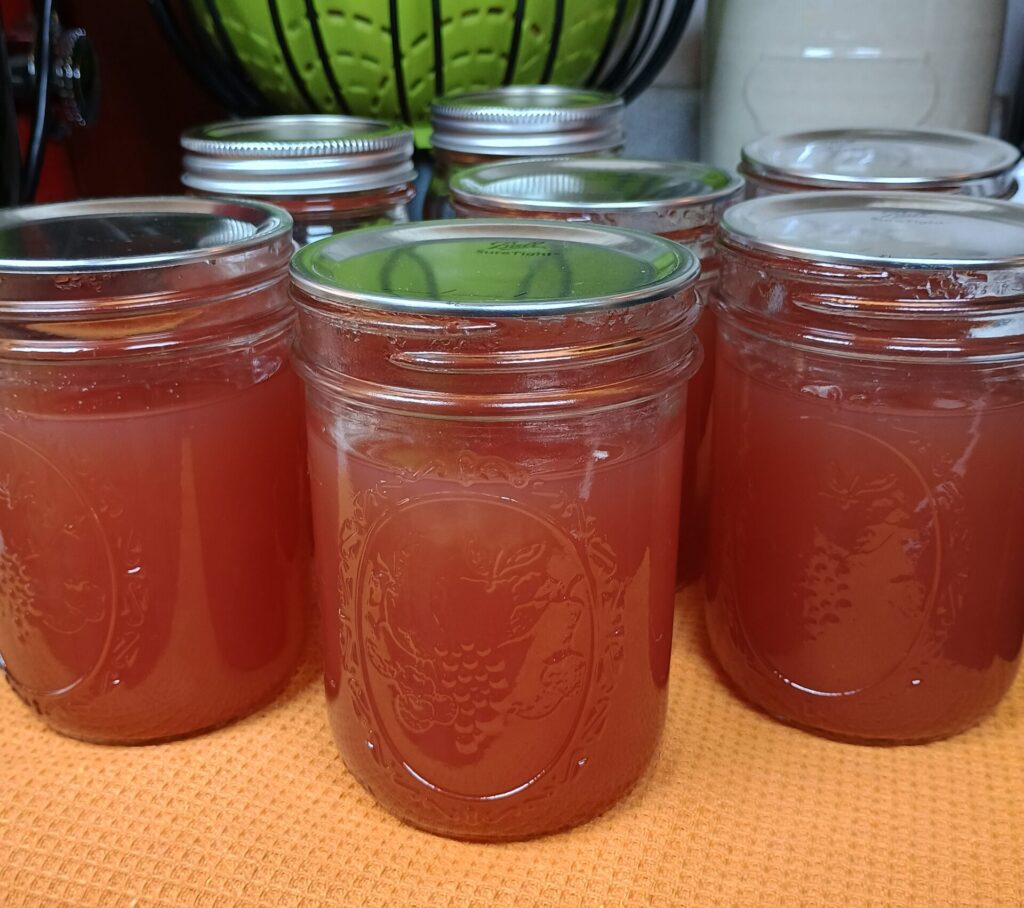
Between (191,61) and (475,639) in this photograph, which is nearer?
(475,639)

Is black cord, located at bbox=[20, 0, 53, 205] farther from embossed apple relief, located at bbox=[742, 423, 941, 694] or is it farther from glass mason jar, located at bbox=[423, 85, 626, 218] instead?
embossed apple relief, located at bbox=[742, 423, 941, 694]

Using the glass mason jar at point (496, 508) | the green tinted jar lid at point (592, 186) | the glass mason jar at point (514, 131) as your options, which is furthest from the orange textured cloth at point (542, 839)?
the glass mason jar at point (514, 131)

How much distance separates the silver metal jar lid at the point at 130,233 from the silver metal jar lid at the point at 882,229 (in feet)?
0.78

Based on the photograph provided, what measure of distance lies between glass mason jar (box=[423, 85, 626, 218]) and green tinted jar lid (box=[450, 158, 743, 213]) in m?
0.04

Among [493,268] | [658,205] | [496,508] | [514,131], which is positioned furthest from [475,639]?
[514,131]

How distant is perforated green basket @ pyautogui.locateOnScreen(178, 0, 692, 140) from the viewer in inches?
29.9

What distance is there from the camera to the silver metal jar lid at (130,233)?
1.46ft

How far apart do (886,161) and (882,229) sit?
0.23 meters

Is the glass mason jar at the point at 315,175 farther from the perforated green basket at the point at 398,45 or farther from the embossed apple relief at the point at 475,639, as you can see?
the embossed apple relief at the point at 475,639

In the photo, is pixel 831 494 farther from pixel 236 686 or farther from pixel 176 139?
pixel 176 139

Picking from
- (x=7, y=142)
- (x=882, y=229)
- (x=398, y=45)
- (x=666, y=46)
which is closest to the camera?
(x=882, y=229)

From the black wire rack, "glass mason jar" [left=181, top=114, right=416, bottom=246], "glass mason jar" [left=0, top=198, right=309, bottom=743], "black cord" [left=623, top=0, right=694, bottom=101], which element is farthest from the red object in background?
"black cord" [left=623, top=0, right=694, bottom=101]

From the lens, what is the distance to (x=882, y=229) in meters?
0.52

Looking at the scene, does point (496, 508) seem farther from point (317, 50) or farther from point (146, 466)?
point (317, 50)
